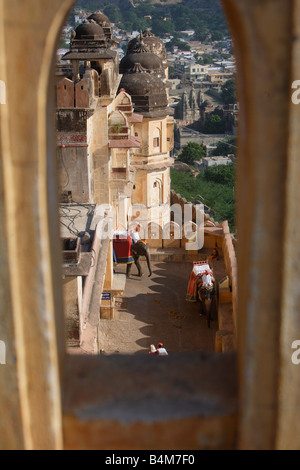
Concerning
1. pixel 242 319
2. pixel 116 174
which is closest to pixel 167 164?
pixel 116 174

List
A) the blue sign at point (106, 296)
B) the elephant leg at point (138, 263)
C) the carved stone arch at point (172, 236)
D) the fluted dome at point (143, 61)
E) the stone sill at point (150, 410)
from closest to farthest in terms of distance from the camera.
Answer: the stone sill at point (150, 410) → the blue sign at point (106, 296) → the elephant leg at point (138, 263) → the carved stone arch at point (172, 236) → the fluted dome at point (143, 61)

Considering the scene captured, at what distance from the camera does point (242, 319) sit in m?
3.08

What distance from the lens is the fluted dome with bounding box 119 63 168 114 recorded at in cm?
2164

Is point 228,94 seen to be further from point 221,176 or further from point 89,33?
point 89,33

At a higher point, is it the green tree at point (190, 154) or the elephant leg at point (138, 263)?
the elephant leg at point (138, 263)

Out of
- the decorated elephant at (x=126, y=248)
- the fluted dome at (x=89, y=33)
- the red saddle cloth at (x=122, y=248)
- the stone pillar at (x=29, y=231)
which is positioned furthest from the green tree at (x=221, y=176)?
the stone pillar at (x=29, y=231)

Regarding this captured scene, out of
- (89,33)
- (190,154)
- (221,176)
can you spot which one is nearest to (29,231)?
(89,33)

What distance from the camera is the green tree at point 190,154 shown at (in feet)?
190

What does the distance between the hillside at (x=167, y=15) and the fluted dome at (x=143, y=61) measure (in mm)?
124297

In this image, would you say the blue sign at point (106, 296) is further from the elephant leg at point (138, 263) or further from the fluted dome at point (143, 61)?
the fluted dome at point (143, 61)

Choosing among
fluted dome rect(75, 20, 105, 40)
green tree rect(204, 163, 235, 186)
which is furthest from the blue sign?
green tree rect(204, 163, 235, 186)

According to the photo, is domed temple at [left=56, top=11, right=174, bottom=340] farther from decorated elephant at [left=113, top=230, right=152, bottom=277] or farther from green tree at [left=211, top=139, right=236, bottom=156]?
green tree at [left=211, top=139, right=236, bottom=156]

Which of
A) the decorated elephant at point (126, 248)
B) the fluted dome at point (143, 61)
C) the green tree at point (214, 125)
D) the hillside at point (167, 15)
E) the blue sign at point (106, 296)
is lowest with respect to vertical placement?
the blue sign at point (106, 296)

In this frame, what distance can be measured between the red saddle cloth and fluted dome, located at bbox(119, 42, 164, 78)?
1034 cm
